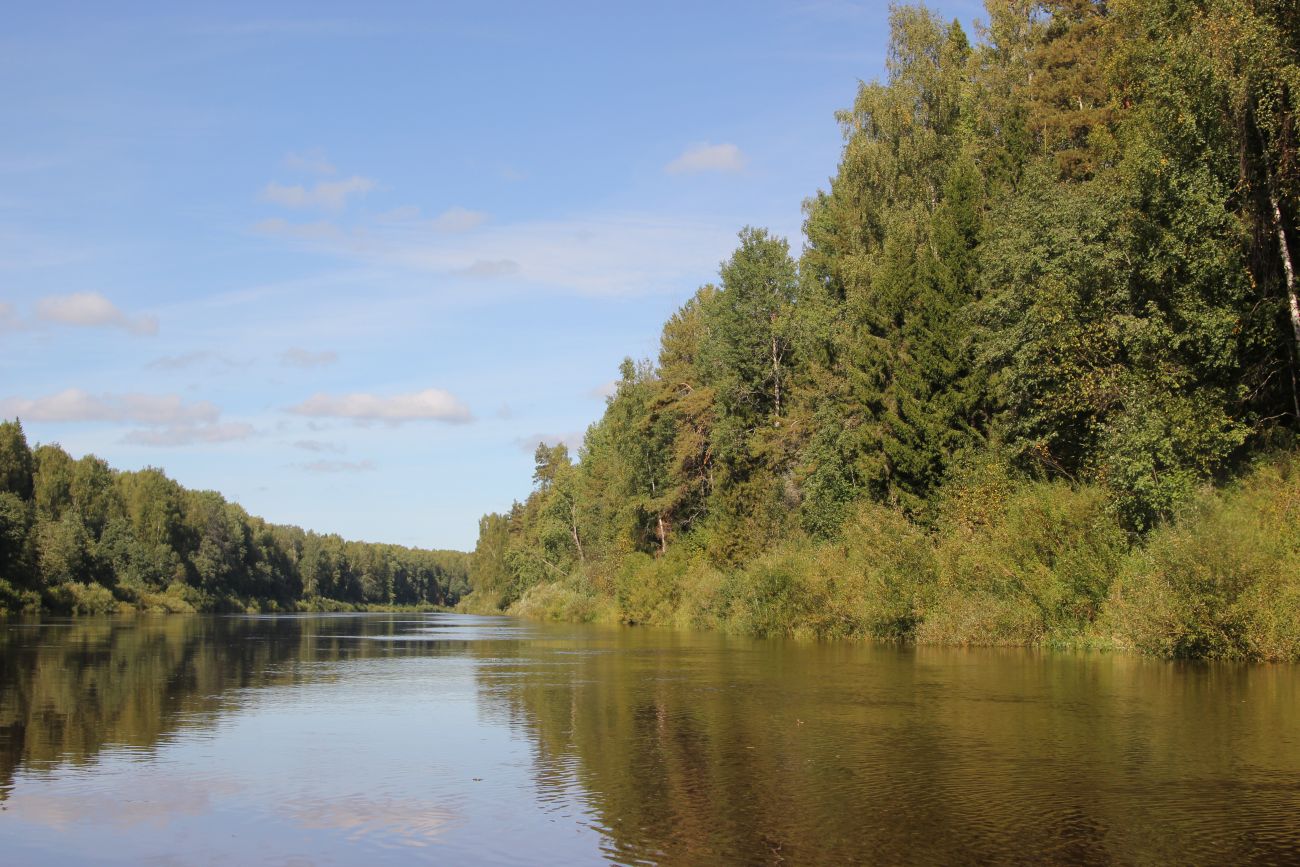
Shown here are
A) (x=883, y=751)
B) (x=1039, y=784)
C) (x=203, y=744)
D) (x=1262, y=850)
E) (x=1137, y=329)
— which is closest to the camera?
(x=1262, y=850)

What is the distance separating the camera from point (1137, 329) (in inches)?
1335

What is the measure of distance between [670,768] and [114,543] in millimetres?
138509

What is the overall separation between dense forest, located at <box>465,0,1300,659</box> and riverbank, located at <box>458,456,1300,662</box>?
0.10m

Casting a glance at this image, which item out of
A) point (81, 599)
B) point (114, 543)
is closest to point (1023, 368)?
point (81, 599)

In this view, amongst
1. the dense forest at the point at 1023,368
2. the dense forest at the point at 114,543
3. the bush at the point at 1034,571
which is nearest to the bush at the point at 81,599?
the dense forest at the point at 114,543

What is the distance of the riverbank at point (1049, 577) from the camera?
88.2ft

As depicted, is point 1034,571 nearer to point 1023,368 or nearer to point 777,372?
point 1023,368

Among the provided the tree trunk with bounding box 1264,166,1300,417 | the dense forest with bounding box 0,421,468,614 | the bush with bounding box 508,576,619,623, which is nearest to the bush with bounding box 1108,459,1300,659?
the tree trunk with bounding box 1264,166,1300,417

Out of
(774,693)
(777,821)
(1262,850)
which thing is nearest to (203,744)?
(777,821)

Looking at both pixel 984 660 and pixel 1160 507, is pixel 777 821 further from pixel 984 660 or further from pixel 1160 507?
pixel 1160 507

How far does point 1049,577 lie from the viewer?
35.7 m

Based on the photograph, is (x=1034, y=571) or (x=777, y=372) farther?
(x=777, y=372)

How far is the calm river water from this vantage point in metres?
10.7

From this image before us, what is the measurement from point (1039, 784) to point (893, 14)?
59453 mm
